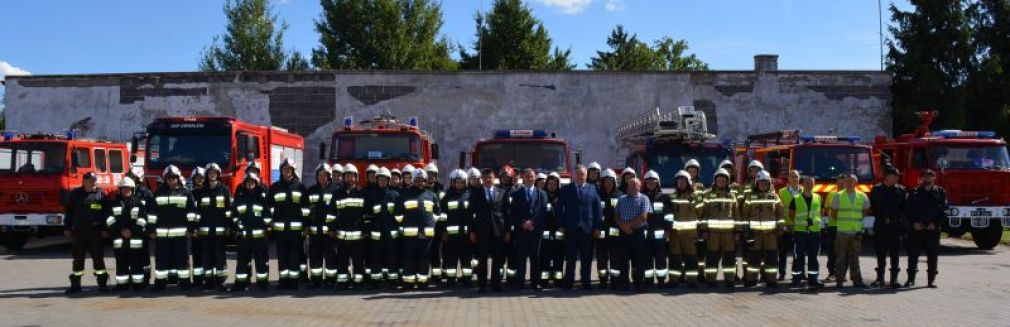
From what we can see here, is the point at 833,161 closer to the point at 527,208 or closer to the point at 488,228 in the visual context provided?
the point at 527,208

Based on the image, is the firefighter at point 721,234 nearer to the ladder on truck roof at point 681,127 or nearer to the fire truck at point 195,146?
the ladder on truck roof at point 681,127

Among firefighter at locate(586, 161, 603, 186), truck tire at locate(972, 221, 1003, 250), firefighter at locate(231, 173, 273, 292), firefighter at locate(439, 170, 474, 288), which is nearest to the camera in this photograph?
firefighter at locate(231, 173, 273, 292)

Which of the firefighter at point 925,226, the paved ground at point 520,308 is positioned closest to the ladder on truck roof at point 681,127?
the firefighter at point 925,226

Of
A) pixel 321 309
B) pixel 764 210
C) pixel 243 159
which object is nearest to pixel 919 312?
pixel 764 210

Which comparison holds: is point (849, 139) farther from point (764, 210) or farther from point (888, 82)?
point (888, 82)

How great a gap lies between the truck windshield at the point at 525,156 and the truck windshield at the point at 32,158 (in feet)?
25.7

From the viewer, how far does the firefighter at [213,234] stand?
11.1m

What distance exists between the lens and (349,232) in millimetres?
11070

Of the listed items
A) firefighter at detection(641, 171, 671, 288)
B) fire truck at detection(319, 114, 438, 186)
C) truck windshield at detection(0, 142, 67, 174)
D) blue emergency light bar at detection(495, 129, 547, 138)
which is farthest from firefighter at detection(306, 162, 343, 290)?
truck windshield at detection(0, 142, 67, 174)

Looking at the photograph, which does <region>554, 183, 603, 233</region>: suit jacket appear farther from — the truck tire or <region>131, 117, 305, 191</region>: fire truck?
the truck tire

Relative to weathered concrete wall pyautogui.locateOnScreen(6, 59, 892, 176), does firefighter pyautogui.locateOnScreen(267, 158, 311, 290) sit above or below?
below

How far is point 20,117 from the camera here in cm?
2517

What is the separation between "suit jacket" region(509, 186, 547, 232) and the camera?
36.0ft

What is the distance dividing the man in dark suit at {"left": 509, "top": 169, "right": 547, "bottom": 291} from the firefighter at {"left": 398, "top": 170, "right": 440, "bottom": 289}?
106cm
